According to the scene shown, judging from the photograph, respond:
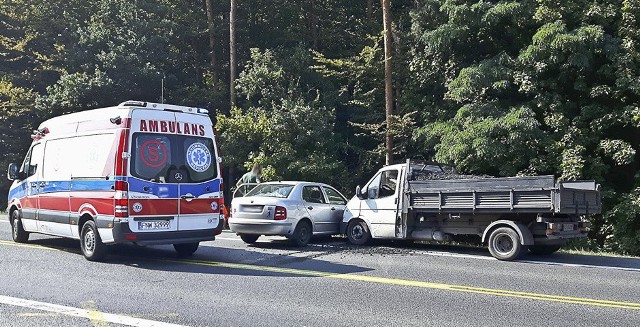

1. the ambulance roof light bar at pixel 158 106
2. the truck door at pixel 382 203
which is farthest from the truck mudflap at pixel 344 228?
the ambulance roof light bar at pixel 158 106

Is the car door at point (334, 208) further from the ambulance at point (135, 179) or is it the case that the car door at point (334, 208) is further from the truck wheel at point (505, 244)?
the truck wheel at point (505, 244)

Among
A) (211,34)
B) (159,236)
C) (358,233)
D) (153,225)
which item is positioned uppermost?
(211,34)

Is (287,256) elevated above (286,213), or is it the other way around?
(286,213)

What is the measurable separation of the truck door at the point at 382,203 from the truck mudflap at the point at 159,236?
13.5 feet

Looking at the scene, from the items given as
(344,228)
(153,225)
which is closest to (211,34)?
(344,228)

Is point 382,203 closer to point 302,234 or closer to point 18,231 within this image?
point 302,234

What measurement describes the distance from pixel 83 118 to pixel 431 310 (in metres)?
7.68

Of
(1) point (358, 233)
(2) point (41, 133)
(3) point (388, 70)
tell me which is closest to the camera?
(2) point (41, 133)

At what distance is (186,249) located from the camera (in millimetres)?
11984

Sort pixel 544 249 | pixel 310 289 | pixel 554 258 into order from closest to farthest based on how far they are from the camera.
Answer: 1. pixel 310 289
2. pixel 554 258
3. pixel 544 249

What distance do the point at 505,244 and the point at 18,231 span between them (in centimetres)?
1071

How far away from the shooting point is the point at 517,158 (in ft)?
62.8

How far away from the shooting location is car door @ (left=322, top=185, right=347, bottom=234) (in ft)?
49.4

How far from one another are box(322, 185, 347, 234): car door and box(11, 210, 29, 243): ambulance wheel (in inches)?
276
